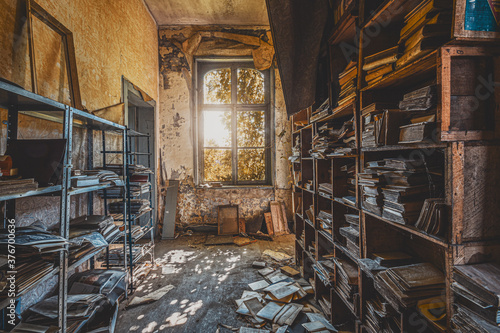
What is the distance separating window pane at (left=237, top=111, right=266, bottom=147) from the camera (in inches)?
191

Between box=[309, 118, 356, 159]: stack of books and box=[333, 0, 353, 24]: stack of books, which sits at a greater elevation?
box=[333, 0, 353, 24]: stack of books

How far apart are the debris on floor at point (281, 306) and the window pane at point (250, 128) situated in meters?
2.82

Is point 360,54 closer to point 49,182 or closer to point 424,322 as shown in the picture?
point 424,322

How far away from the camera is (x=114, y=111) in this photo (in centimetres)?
279

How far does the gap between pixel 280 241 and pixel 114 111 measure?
136 inches

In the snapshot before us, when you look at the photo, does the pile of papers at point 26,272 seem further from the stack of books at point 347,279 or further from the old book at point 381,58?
the old book at point 381,58

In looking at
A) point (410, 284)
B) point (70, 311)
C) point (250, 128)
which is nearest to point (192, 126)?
point (250, 128)

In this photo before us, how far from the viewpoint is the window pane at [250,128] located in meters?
4.84

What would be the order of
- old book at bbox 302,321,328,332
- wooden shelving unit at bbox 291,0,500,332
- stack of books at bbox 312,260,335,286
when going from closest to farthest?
wooden shelving unit at bbox 291,0,500,332 → old book at bbox 302,321,328,332 → stack of books at bbox 312,260,335,286

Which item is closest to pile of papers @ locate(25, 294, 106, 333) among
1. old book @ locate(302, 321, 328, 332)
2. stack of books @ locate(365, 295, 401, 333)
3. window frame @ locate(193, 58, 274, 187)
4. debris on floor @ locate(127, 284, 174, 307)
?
debris on floor @ locate(127, 284, 174, 307)

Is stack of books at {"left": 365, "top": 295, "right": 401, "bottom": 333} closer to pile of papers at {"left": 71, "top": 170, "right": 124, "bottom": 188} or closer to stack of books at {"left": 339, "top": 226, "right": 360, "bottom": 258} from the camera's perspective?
stack of books at {"left": 339, "top": 226, "right": 360, "bottom": 258}

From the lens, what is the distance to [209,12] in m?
4.16

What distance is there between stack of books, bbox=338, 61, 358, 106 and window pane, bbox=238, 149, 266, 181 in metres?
3.10

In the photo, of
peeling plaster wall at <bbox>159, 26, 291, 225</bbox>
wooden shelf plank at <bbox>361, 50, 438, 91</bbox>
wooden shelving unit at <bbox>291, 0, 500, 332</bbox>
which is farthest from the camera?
peeling plaster wall at <bbox>159, 26, 291, 225</bbox>
